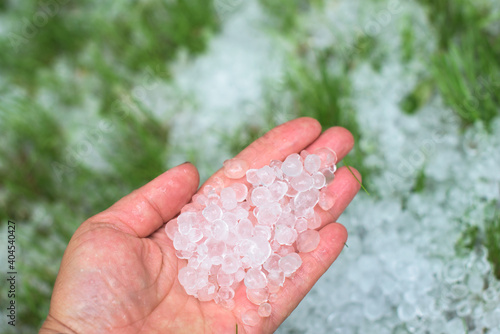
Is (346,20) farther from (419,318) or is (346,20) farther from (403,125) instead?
(419,318)

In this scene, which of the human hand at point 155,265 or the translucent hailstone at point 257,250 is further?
the translucent hailstone at point 257,250

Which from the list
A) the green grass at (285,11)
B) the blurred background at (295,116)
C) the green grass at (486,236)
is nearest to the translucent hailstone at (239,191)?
the blurred background at (295,116)

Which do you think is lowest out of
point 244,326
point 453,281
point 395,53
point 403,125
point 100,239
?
point 453,281

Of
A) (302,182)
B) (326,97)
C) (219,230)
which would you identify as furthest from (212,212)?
(326,97)

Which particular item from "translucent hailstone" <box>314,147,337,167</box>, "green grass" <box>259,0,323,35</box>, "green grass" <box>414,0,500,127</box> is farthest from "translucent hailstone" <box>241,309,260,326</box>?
"green grass" <box>259,0,323,35</box>

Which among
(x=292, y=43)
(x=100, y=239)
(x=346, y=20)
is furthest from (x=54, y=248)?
(x=346, y=20)

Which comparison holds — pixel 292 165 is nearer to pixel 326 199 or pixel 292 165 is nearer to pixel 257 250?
pixel 326 199

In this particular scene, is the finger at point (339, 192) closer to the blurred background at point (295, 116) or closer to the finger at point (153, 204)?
the blurred background at point (295, 116)
